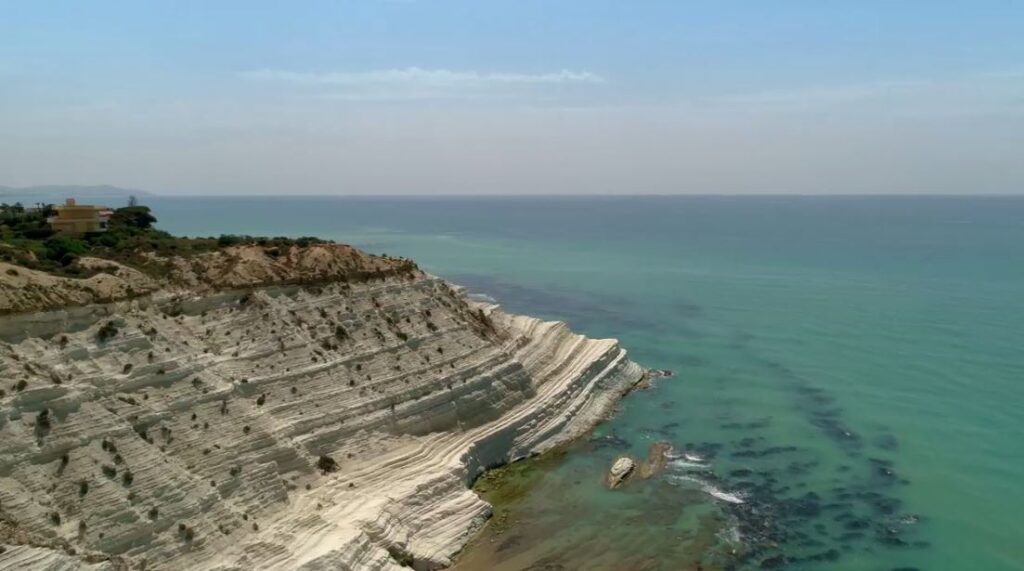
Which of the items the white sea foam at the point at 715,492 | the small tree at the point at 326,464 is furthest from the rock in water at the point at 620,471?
the small tree at the point at 326,464

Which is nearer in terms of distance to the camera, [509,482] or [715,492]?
[715,492]

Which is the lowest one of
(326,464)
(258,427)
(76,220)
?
(326,464)

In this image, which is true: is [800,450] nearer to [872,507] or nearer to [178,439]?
[872,507]

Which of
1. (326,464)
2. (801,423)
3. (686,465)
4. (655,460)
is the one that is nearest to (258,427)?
(326,464)

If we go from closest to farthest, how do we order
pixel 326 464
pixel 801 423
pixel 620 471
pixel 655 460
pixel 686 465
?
pixel 326 464, pixel 620 471, pixel 686 465, pixel 655 460, pixel 801 423

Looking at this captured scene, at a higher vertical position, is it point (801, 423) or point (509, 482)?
point (801, 423)

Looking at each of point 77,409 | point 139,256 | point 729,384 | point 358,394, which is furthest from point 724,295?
point 77,409

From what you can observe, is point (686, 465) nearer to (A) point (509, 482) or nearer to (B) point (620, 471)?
(B) point (620, 471)
